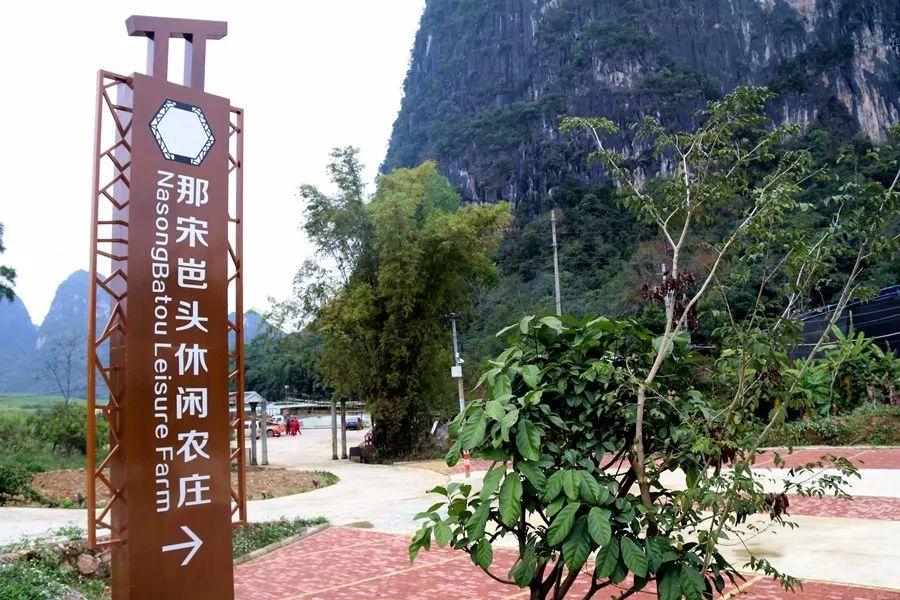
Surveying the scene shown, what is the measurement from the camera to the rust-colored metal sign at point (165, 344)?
12.6 ft

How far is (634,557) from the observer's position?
2.58m

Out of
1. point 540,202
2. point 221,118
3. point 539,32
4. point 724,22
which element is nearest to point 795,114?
point 724,22

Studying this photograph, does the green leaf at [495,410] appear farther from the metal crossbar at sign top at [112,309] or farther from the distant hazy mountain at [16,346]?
the distant hazy mountain at [16,346]

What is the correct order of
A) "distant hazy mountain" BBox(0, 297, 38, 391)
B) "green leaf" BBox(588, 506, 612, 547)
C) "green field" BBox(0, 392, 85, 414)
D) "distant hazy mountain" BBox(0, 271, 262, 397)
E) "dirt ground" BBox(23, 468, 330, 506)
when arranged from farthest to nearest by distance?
"distant hazy mountain" BBox(0, 271, 262, 397) < "distant hazy mountain" BBox(0, 297, 38, 391) < "green field" BBox(0, 392, 85, 414) < "dirt ground" BBox(23, 468, 330, 506) < "green leaf" BBox(588, 506, 612, 547)

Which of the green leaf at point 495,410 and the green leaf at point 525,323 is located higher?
the green leaf at point 525,323

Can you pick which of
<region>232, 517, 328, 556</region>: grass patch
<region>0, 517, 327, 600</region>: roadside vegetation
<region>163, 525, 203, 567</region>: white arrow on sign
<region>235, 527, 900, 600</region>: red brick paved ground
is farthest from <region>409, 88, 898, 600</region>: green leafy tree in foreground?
<region>232, 517, 328, 556</region>: grass patch

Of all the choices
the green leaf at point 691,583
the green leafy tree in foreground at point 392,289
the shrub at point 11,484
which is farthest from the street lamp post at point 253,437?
the green leaf at point 691,583

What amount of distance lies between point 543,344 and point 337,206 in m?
15.1

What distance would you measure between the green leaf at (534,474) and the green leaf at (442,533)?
14.1 inches

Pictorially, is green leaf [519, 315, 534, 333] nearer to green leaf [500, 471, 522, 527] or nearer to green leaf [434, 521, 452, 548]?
green leaf [500, 471, 522, 527]

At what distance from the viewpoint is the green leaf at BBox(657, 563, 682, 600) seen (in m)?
2.62

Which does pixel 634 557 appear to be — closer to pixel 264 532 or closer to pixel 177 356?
pixel 177 356

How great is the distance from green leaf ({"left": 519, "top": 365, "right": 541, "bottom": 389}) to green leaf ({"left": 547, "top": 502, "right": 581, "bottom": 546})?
0.46 meters

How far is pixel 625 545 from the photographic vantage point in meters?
2.62
